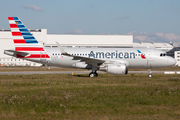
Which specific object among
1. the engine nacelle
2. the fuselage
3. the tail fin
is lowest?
the engine nacelle

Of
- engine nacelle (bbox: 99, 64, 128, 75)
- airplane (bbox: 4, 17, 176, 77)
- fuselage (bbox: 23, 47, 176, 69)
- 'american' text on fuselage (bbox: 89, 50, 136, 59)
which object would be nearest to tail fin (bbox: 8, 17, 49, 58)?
airplane (bbox: 4, 17, 176, 77)

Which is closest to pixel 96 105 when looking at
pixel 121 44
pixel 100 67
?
pixel 100 67

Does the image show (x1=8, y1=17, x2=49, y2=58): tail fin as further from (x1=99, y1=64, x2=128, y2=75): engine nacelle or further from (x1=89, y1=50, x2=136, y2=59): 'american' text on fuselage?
(x1=99, y1=64, x2=128, y2=75): engine nacelle

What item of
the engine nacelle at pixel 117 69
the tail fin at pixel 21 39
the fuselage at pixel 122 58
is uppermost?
the tail fin at pixel 21 39

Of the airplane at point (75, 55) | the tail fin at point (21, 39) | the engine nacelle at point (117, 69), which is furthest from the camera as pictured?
the tail fin at point (21, 39)

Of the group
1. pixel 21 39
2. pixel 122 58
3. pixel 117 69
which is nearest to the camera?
pixel 117 69

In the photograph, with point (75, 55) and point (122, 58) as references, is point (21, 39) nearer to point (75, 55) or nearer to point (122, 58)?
point (75, 55)

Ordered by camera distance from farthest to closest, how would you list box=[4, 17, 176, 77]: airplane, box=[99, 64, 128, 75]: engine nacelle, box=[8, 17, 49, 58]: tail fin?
box=[8, 17, 49, 58]: tail fin
box=[4, 17, 176, 77]: airplane
box=[99, 64, 128, 75]: engine nacelle

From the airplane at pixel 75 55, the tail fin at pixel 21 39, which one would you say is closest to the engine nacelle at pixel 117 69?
the airplane at pixel 75 55

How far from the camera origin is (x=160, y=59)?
33344 mm

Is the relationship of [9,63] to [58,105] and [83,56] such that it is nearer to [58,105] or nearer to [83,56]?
[83,56]

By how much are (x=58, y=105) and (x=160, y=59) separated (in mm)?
23841

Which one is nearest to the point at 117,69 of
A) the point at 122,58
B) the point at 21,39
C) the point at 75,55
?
the point at 122,58

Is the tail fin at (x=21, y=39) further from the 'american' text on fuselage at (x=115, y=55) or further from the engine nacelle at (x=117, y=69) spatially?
the engine nacelle at (x=117, y=69)
